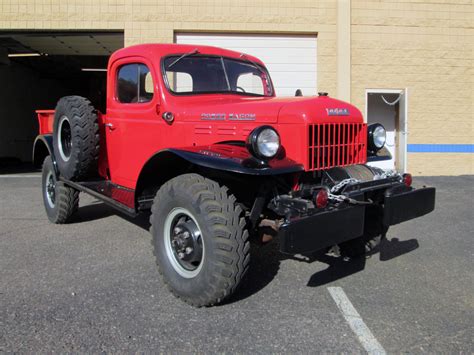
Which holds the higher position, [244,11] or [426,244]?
[244,11]

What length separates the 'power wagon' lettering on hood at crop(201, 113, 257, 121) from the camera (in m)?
3.81

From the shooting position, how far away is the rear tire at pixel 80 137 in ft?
16.9

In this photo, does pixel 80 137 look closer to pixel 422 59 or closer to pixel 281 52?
pixel 281 52

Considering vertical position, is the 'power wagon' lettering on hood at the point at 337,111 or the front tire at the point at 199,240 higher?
the 'power wagon' lettering on hood at the point at 337,111

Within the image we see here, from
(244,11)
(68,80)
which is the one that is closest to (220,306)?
(244,11)

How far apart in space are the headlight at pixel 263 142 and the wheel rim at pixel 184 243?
70 centimetres

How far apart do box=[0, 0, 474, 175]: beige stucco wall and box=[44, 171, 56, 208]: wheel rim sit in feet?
18.3

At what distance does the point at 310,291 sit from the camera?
3.83 metres

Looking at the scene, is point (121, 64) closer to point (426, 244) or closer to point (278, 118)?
point (278, 118)

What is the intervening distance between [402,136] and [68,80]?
19.4 metres

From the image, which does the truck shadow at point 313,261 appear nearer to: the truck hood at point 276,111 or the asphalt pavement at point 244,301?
the asphalt pavement at point 244,301

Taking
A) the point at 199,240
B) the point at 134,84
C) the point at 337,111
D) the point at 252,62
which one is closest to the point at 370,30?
the point at 252,62

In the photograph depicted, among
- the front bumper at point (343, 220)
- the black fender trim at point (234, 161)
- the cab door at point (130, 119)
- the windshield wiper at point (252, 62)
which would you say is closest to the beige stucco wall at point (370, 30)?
the windshield wiper at point (252, 62)

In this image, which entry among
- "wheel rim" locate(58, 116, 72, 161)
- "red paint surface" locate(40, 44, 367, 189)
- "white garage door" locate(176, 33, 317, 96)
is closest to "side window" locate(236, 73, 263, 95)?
"red paint surface" locate(40, 44, 367, 189)
